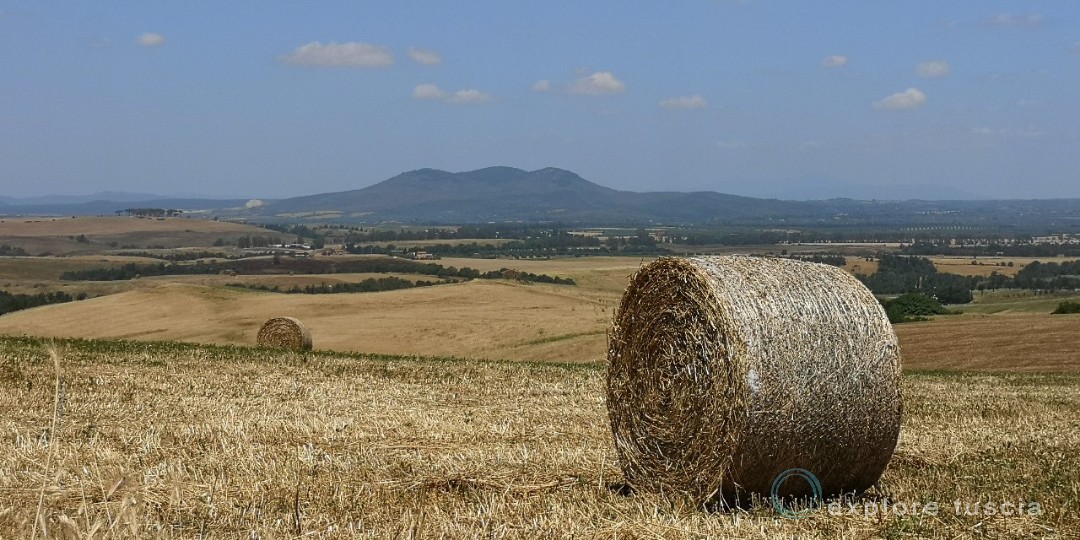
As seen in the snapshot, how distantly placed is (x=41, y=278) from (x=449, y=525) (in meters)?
90.4

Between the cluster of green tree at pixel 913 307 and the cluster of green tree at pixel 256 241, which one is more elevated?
the cluster of green tree at pixel 913 307

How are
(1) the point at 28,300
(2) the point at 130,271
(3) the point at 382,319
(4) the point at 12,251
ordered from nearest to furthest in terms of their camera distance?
(3) the point at 382,319 → (1) the point at 28,300 → (2) the point at 130,271 → (4) the point at 12,251

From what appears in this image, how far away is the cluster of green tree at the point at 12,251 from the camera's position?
4978 inches

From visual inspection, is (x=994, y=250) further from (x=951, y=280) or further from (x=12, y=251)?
(x=12, y=251)

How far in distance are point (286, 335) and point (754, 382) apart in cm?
2217

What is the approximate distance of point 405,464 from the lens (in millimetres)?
9383

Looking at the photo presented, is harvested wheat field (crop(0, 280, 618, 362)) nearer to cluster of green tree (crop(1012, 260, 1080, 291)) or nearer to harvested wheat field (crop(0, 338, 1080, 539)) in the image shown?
harvested wheat field (crop(0, 338, 1080, 539))

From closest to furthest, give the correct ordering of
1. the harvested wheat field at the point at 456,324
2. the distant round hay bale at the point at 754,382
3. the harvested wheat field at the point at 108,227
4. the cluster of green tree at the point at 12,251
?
the distant round hay bale at the point at 754,382, the harvested wheat field at the point at 456,324, the cluster of green tree at the point at 12,251, the harvested wheat field at the point at 108,227

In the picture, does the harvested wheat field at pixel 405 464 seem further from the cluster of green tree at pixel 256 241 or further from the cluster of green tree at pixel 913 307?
the cluster of green tree at pixel 256 241

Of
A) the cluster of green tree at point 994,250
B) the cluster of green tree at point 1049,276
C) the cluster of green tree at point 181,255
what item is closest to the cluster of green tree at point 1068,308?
the cluster of green tree at point 1049,276

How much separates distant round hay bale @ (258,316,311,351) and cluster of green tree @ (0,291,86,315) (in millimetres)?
38200

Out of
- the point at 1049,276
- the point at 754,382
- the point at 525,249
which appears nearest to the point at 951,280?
the point at 1049,276

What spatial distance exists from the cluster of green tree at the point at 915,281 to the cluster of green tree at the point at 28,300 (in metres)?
54.6

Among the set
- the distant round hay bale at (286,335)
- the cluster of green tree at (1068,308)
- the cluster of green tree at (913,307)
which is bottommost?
→ the cluster of green tree at (913,307)
